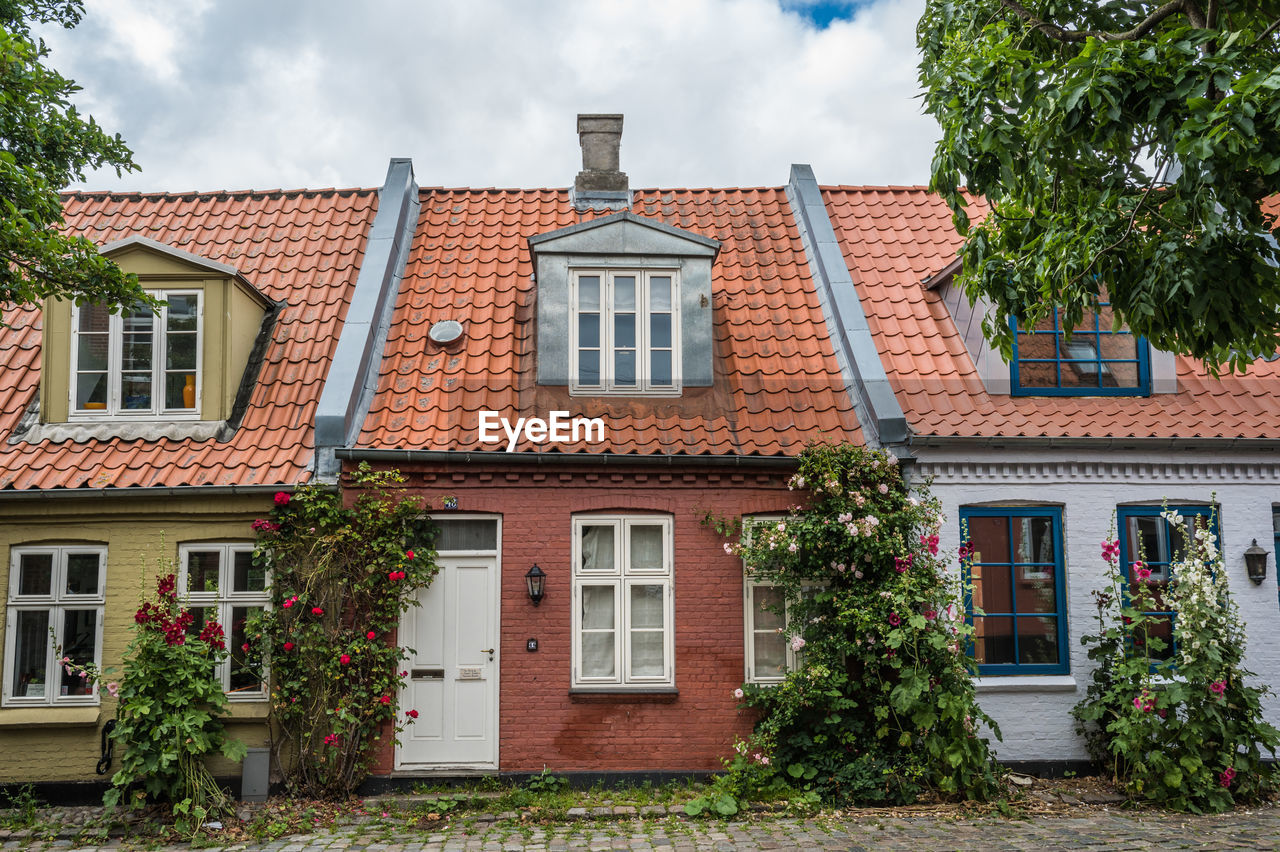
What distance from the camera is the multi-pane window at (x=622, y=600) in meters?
9.80

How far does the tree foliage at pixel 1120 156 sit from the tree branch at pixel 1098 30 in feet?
0.06

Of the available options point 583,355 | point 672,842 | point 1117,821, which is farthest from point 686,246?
point 1117,821

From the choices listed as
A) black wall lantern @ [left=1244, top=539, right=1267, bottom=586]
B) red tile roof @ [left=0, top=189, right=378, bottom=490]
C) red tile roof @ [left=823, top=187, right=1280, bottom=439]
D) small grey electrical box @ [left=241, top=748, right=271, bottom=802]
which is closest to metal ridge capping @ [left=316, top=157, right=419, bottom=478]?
red tile roof @ [left=0, top=189, right=378, bottom=490]

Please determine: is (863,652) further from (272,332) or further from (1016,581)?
(272,332)

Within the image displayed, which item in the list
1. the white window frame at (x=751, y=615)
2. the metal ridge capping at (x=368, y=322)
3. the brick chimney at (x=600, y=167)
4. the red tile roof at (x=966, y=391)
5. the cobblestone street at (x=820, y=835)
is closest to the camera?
the cobblestone street at (x=820, y=835)

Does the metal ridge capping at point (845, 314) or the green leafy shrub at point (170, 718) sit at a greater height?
the metal ridge capping at point (845, 314)

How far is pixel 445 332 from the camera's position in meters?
11.2

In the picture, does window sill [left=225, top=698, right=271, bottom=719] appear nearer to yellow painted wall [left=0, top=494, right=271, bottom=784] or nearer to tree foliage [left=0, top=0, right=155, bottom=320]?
yellow painted wall [left=0, top=494, right=271, bottom=784]

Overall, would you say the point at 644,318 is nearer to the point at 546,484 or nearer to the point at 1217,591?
the point at 546,484

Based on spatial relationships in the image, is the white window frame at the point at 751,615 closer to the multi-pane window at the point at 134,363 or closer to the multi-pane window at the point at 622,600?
the multi-pane window at the point at 622,600

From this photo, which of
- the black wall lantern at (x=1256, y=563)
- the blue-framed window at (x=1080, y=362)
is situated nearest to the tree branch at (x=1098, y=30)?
the blue-framed window at (x=1080, y=362)

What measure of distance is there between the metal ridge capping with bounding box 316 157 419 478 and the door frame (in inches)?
49.8

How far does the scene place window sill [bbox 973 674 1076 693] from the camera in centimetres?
976

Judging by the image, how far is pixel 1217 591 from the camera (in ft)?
31.2
